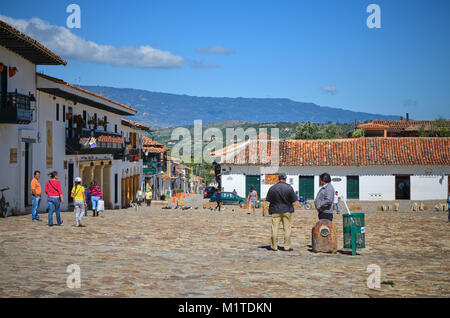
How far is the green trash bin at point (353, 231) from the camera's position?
12.2 m

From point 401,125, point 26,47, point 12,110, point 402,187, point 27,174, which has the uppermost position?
point 401,125

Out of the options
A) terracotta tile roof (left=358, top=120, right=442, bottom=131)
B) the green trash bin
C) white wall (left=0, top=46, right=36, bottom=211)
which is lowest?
the green trash bin

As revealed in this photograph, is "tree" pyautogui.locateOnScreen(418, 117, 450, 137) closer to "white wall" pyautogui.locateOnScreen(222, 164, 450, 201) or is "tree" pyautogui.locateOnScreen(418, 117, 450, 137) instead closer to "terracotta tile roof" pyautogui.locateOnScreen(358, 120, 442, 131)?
"terracotta tile roof" pyautogui.locateOnScreen(358, 120, 442, 131)

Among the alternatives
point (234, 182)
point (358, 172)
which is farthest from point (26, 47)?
point (358, 172)

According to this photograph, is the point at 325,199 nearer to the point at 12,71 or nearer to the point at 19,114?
the point at 19,114

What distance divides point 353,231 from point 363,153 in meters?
37.9

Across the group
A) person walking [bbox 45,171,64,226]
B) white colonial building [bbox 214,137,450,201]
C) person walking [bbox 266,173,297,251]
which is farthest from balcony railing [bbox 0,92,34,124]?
white colonial building [bbox 214,137,450,201]

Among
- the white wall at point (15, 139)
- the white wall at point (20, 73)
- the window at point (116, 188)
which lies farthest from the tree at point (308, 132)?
the white wall at point (15, 139)

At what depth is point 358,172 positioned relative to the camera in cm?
4762

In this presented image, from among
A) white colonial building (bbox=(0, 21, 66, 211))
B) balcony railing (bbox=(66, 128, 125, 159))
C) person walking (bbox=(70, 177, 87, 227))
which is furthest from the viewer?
balcony railing (bbox=(66, 128, 125, 159))

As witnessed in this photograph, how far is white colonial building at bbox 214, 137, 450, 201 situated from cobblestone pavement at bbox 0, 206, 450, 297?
3039 centimetres

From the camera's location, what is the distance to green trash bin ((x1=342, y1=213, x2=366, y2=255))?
12180 mm
